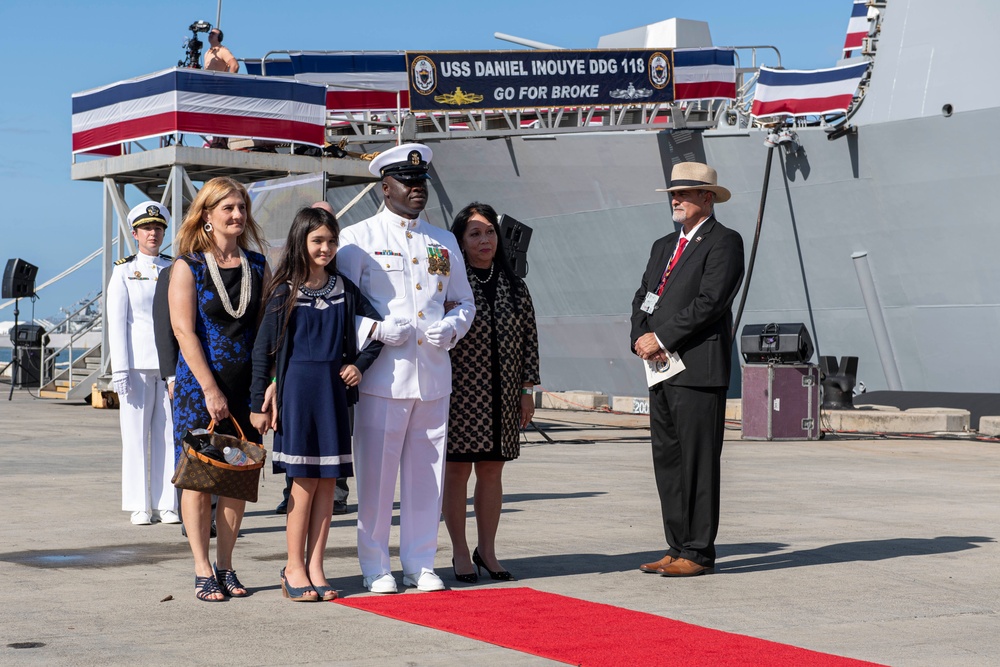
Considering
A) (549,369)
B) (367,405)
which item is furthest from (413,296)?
(549,369)

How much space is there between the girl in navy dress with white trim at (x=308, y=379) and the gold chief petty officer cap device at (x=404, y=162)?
386 mm

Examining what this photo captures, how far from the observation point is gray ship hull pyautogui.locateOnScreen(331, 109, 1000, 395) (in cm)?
1731

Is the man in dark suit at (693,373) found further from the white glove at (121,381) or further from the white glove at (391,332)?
the white glove at (121,381)

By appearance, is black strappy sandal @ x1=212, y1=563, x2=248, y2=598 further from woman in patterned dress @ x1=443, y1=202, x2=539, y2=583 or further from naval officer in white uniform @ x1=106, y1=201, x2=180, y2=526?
naval officer in white uniform @ x1=106, y1=201, x2=180, y2=526

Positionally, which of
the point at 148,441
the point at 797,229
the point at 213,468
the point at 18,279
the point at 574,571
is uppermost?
the point at 797,229

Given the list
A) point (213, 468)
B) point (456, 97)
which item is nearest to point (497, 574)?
point (213, 468)

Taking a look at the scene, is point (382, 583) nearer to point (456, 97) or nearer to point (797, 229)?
point (797, 229)

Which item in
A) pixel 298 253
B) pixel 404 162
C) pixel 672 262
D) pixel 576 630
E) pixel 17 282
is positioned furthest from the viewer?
pixel 17 282

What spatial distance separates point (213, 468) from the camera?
5004mm

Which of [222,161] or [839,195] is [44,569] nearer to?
[222,161]

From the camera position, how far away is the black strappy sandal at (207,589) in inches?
199

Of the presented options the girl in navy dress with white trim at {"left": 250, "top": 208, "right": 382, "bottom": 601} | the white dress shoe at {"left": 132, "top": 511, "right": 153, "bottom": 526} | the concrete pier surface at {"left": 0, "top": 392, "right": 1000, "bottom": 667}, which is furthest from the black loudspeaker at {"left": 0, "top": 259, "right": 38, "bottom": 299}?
the girl in navy dress with white trim at {"left": 250, "top": 208, "right": 382, "bottom": 601}

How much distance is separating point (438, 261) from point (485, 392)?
0.66 metres

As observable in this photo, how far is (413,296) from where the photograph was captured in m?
5.37
